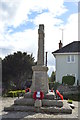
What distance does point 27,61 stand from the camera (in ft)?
142

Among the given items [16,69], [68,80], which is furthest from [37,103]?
[16,69]

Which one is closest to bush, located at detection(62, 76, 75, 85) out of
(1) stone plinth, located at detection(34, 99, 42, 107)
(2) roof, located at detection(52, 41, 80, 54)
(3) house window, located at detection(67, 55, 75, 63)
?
(3) house window, located at detection(67, 55, 75, 63)

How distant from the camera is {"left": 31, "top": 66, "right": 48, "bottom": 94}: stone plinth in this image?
13074 millimetres

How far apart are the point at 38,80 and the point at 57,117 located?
153 inches

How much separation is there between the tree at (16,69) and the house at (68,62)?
13.2 m

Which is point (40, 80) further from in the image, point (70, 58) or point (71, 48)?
point (71, 48)

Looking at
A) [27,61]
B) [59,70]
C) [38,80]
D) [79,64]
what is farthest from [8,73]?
[38,80]

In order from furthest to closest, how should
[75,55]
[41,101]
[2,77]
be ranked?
[2,77]
[75,55]
[41,101]

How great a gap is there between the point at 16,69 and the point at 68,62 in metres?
14.9

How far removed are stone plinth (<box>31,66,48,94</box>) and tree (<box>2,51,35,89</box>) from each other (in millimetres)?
28838

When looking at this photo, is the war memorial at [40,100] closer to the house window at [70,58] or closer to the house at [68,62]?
the house at [68,62]

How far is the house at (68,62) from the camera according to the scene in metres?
30.0

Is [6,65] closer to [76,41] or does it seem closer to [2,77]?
[2,77]

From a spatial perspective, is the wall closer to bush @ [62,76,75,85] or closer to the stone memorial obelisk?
bush @ [62,76,75,85]
